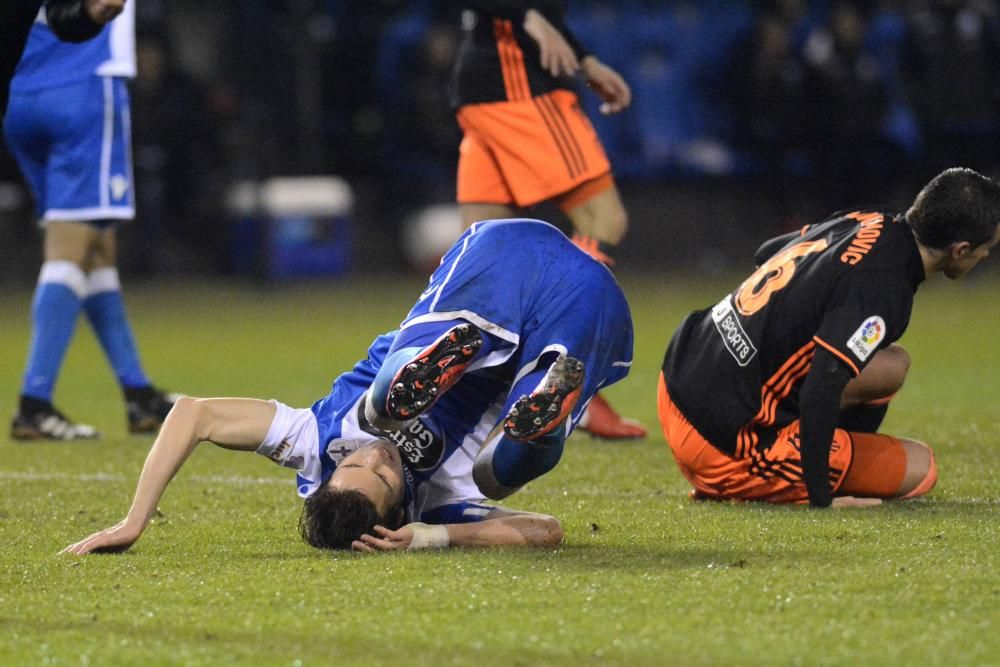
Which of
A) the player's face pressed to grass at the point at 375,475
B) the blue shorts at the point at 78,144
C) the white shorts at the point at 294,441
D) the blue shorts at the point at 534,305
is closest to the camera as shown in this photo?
the player's face pressed to grass at the point at 375,475

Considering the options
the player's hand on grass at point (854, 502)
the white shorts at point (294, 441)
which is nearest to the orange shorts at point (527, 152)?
the player's hand on grass at point (854, 502)

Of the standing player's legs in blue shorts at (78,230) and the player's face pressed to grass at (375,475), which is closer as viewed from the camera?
the player's face pressed to grass at (375,475)

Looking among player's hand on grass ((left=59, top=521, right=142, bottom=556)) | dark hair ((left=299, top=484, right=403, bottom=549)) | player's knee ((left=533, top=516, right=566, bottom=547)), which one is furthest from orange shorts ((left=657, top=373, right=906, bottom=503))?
player's hand on grass ((left=59, top=521, right=142, bottom=556))

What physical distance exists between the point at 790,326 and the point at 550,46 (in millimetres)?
2175

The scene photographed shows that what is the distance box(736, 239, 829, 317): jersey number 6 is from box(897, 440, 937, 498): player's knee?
0.62m

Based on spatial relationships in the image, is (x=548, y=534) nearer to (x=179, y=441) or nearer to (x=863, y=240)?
(x=179, y=441)

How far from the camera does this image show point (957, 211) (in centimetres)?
473

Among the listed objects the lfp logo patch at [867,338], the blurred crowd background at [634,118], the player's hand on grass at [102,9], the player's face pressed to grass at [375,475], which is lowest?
the blurred crowd background at [634,118]

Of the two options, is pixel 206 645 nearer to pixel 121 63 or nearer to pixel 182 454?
pixel 182 454

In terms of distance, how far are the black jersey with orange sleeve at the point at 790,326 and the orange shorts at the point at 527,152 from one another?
1590 millimetres

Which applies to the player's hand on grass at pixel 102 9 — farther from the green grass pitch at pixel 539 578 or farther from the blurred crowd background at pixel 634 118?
the blurred crowd background at pixel 634 118

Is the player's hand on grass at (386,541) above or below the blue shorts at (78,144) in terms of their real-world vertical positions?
below

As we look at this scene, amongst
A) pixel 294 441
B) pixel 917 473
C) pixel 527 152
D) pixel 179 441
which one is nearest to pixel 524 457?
pixel 294 441

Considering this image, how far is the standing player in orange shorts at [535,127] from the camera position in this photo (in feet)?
22.1
